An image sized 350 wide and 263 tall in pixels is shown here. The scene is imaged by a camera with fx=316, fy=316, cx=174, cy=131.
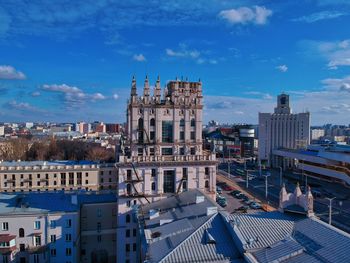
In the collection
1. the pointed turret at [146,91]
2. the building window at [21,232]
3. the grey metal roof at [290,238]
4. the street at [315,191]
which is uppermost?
the pointed turret at [146,91]

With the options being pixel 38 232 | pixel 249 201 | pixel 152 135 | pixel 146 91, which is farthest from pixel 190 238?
pixel 249 201

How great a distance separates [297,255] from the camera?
22.5 meters

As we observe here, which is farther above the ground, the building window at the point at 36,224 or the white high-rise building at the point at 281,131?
the white high-rise building at the point at 281,131

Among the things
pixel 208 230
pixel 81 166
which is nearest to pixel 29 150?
pixel 81 166

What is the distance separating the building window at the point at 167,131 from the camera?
4881 cm

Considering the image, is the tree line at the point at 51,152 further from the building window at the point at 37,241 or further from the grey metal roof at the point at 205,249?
the grey metal roof at the point at 205,249

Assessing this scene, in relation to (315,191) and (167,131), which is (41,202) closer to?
(167,131)

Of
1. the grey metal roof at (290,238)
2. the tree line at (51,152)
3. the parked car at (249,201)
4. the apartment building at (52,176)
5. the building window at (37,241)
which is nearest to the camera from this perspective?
the grey metal roof at (290,238)

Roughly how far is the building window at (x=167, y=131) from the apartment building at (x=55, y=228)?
12925mm

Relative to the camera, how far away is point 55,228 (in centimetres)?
4441

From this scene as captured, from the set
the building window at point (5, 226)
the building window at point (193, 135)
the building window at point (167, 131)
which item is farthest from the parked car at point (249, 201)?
the building window at point (5, 226)

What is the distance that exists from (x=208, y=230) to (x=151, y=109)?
25043 mm

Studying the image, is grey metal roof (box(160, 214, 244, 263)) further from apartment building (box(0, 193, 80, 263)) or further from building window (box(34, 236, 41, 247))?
building window (box(34, 236, 41, 247))

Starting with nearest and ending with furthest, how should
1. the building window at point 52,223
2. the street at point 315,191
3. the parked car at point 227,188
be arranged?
the building window at point 52,223 → the street at point 315,191 → the parked car at point 227,188
